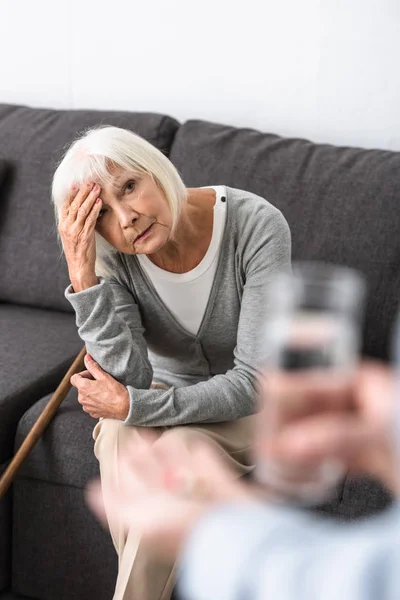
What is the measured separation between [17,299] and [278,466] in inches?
74.8

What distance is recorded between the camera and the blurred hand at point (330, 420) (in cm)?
61

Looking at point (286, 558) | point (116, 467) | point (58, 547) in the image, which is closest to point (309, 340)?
point (286, 558)

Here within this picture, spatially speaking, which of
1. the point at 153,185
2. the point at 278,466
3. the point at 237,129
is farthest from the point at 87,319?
the point at 278,466

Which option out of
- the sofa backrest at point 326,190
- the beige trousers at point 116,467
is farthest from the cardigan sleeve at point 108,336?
the sofa backrest at point 326,190

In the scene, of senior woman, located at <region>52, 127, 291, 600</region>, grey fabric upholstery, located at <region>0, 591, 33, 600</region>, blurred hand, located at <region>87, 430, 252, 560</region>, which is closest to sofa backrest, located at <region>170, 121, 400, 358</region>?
senior woman, located at <region>52, 127, 291, 600</region>

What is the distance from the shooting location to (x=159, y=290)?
1776 mm

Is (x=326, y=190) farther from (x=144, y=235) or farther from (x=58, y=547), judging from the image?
(x=58, y=547)

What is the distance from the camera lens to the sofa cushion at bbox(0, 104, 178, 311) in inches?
93.6

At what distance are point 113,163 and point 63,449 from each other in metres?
0.61

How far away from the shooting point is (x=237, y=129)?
7.58ft

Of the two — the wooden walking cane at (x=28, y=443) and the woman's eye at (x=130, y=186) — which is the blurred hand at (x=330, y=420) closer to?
the woman's eye at (x=130, y=186)

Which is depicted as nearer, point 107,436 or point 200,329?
point 107,436

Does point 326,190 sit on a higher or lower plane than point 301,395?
lower

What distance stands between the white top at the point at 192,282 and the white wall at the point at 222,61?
2.50ft
